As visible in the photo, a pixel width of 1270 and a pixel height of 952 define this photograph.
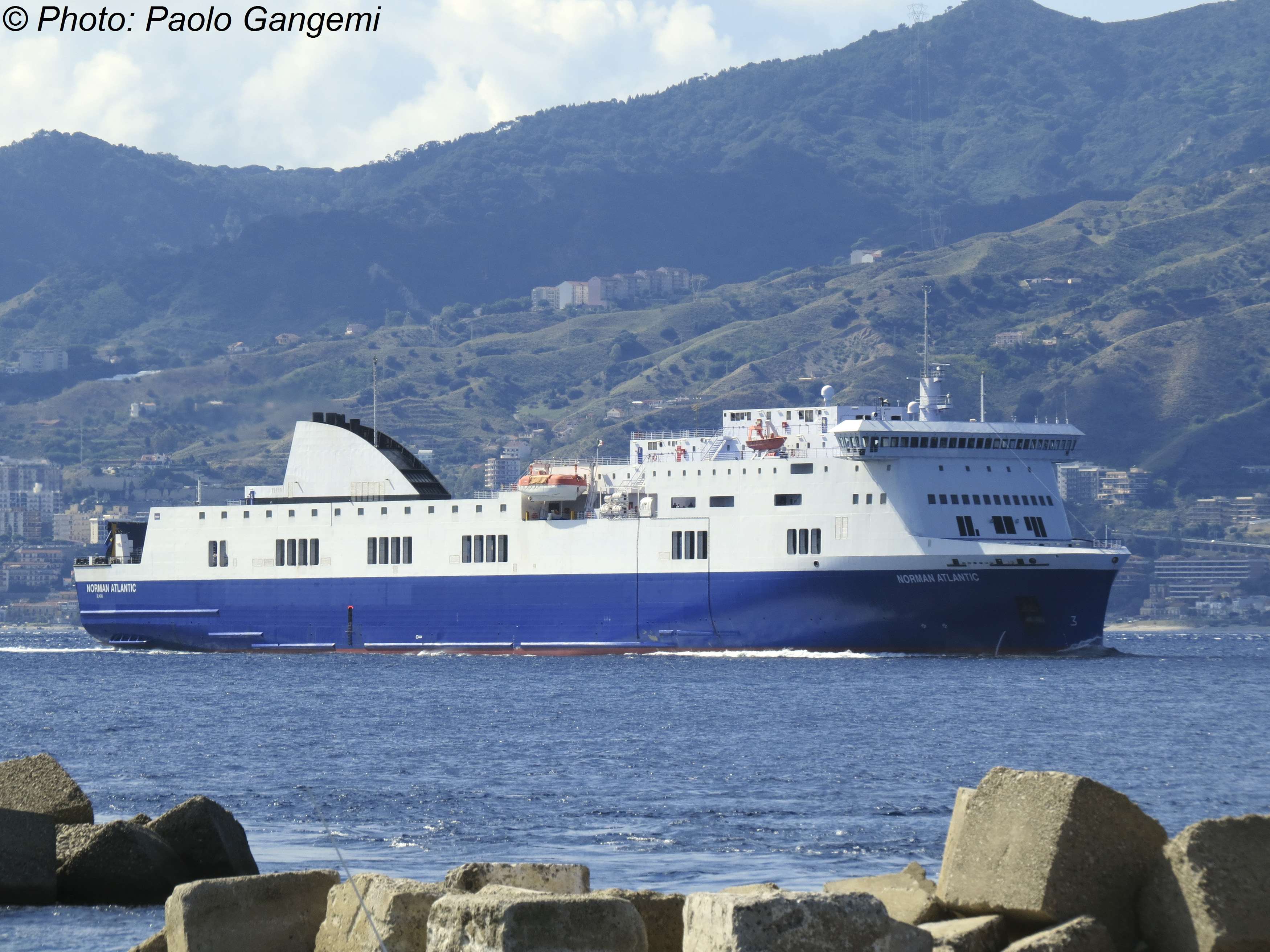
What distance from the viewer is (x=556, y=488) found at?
50.9m

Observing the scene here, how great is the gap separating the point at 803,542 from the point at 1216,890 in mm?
36258

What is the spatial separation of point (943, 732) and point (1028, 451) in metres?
21.7

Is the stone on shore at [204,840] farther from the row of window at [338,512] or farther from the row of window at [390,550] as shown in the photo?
the row of window at [390,550]

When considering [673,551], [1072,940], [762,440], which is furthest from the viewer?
[762,440]

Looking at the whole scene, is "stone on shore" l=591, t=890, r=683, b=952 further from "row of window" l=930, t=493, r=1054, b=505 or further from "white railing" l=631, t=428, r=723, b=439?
"white railing" l=631, t=428, r=723, b=439

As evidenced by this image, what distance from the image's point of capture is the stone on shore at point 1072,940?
10422mm

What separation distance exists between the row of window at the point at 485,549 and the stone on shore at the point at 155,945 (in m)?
38.4

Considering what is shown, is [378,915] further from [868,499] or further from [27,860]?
[868,499]

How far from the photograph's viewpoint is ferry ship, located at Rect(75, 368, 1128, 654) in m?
46.1

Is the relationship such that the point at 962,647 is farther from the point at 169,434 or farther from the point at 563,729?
the point at 169,434

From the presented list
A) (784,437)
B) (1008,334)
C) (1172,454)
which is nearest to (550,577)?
(784,437)

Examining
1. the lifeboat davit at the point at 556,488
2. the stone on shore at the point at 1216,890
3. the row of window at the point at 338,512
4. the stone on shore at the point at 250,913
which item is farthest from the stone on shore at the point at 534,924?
the row of window at the point at 338,512

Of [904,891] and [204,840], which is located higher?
[904,891]

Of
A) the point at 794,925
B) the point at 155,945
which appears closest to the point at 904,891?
the point at 794,925
